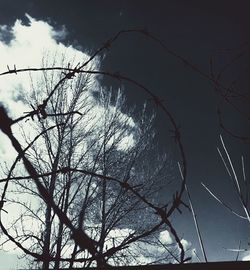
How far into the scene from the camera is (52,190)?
7258mm

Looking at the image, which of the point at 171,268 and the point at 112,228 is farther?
the point at 112,228

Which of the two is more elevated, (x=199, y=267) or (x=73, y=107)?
(x=73, y=107)

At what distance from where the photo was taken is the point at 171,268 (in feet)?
2.49

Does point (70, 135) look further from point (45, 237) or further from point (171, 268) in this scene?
point (171, 268)

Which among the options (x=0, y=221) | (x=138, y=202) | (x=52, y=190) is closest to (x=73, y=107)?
(x=52, y=190)

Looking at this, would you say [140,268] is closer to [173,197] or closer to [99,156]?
[173,197]

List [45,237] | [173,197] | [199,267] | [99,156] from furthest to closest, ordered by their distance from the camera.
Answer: [99,156] → [45,237] → [173,197] → [199,267]

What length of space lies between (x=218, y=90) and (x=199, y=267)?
990mm

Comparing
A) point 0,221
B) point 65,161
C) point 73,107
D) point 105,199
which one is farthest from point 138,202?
point 0,221

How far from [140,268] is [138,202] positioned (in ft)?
25.0

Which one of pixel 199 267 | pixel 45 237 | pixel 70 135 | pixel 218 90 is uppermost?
pixel 70 135

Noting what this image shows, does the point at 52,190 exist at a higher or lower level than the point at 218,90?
higher

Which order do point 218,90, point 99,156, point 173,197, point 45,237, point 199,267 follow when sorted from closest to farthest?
1. point 199,267
2. point 173,197
3. point 218,90
4. point 45,237
5. point 99,156

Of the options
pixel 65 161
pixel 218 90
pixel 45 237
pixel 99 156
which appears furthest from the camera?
pixel 99 156
